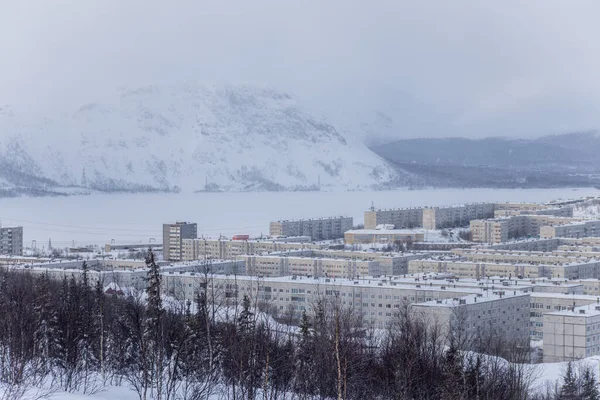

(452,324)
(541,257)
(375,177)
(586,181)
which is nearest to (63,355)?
(452,324)

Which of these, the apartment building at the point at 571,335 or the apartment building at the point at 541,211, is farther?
the apartment building at the point at 541,211

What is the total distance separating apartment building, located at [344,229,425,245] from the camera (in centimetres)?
1806

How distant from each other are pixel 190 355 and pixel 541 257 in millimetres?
8445

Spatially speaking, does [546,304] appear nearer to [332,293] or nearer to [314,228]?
[332,293]

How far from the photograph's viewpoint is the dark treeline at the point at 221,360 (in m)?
4.63

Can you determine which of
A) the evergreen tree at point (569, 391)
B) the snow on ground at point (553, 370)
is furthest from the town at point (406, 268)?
the evergreen tree at point (569, 391)

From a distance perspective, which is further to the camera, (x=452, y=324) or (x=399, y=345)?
(x=452, y=324)

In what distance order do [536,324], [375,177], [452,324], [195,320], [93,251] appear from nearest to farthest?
1. [195,320]
2. [452,324]
3. [536,324]
4. [93,251]
5. [375,177]

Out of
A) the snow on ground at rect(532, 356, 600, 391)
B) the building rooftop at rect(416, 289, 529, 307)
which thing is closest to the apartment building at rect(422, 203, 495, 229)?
the building rooftop at rect(416, 289, 529, 307)

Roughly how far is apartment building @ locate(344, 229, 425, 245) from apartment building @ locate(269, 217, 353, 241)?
99 centimetres

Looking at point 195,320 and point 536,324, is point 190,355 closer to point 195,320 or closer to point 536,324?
point 195,320

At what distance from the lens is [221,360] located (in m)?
5.32

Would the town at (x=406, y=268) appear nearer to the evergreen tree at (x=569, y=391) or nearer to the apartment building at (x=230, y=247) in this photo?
the apartment building at (x=230, y=247)

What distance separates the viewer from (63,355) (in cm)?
558
